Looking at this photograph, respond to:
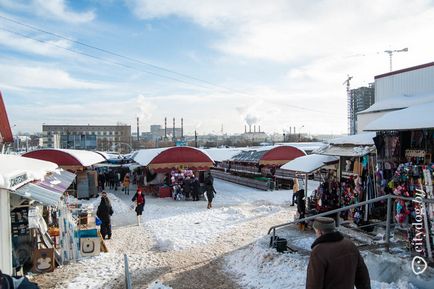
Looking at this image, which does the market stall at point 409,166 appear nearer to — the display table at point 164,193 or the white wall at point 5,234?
the white wall at point 5,234

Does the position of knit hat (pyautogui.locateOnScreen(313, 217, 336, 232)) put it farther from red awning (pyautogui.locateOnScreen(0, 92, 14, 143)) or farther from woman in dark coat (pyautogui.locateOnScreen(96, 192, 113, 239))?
red awning (pyautogui.locateOnScreen(0, 92, 14, 143))

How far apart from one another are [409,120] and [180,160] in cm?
1746

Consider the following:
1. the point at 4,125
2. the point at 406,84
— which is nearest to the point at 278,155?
the point at 406,84

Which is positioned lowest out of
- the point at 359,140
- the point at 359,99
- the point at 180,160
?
the point at 180,160

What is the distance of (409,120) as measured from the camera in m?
7.81

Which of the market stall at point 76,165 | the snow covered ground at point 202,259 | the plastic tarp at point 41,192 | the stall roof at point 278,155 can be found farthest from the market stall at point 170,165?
the plastic tarp at point 41,192

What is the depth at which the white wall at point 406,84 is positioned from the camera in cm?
1147

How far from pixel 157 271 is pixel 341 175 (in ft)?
21.6

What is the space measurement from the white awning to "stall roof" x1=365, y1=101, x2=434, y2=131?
1679 millimetres

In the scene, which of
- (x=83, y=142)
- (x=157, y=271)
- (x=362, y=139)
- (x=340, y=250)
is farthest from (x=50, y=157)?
(x=83, y=142)

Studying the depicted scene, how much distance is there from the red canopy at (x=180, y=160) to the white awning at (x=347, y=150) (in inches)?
506

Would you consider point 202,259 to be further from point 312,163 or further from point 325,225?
point 325,225

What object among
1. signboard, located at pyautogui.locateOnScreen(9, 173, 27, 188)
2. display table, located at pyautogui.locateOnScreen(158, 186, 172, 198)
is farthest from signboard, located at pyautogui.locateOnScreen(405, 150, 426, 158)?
display table, located at pyautogui.locateOnScreen(158, 186, 172, 198)

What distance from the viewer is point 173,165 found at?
24.0m
